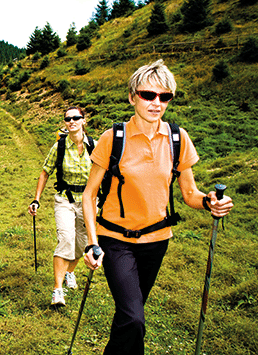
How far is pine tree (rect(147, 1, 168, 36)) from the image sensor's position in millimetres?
43188

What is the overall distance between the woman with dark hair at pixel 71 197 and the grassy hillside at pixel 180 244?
604mm

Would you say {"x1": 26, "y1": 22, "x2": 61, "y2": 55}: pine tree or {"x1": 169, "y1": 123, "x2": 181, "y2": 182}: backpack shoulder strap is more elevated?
{"x1": 26, "y1": 22, "x2": 61, "y2": 55}: pine tree

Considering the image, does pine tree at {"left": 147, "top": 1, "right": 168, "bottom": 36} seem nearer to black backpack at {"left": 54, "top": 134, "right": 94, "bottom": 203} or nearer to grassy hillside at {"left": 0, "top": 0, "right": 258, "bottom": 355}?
grassy hillside at {"left": 0, "top": 0, "right": 258, "bottom": 355}

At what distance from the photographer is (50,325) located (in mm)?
3840

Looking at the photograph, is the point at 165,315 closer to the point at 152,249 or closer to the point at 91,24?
the point at 152,249

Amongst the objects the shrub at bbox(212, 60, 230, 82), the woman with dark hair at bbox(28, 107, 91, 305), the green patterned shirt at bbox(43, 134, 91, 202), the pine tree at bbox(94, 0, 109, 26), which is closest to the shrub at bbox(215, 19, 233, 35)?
the shrub at bbox(212, 60, 230, 82)

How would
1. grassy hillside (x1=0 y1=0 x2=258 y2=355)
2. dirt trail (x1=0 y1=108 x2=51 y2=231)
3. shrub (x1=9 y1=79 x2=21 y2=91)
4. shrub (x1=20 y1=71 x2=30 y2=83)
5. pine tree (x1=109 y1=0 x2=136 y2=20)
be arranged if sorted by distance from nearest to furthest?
grassy hillside (x1=0 y1=0 x2=258 y2=355) < dirt trail (x1=0 y1=108 x2=51 y2=231) < shrub (x1=9 y1=79 x2=21 y2=91) < shrub (x1=20 y1=71 x2=30 y2=83) < pine tree (x1=109 y1=0 x2=136 y2=20)

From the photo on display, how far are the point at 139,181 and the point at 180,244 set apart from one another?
445 centimetres

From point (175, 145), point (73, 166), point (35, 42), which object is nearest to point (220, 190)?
point (175, 145)

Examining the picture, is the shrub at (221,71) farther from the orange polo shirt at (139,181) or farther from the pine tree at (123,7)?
the pine tree at (123,7)

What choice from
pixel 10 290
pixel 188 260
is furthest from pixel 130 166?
pixel 188 260

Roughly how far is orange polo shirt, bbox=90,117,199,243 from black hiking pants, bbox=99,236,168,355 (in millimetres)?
96

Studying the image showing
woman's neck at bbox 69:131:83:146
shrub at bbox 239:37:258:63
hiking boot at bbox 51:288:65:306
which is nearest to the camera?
hiking boot at bbox 51:288:65:306

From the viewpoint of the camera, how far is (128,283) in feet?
7.32
